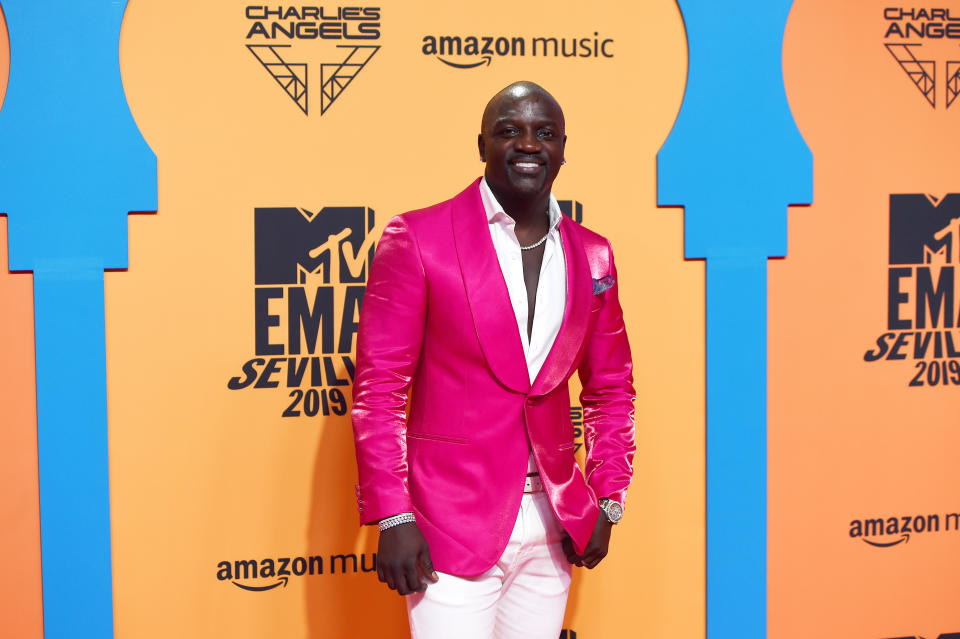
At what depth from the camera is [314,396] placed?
8.38 feet

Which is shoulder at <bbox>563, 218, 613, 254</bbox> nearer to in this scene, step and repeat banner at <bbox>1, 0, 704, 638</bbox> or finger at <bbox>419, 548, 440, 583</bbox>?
step and repeat banner at <bbox>1, 0, 704, 638</bbox>

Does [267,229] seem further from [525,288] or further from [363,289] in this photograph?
[525,288]

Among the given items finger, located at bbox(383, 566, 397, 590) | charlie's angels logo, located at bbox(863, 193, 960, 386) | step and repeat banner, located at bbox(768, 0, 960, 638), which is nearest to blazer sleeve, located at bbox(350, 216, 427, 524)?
finger, located at bbox(383, 566, 397, 590)

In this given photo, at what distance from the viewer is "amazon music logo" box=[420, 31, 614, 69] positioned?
2.56 metres

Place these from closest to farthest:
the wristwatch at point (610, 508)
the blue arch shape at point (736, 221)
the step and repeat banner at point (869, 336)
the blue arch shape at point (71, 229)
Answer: the wristwatch at point (610, 508)
the blue arch shape at point (71, 229)
the blue arch shape at point (736, 221)
the step and repeat banner at point (869, 336)

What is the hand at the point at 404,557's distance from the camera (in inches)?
67.7

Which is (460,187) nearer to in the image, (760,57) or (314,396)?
(314,396)

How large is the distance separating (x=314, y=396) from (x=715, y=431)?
1.30 m

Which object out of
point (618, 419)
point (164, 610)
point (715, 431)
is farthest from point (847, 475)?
point (164, 610)

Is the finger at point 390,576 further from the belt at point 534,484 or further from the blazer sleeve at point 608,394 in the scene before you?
the blazer sleeve at point 608,394

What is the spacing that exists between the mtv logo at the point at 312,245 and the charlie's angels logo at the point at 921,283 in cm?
176

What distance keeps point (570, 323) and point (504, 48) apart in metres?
1.12

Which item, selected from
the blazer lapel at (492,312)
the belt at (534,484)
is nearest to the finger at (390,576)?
the belt at (534,484)

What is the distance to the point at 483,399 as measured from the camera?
72.1 inches
